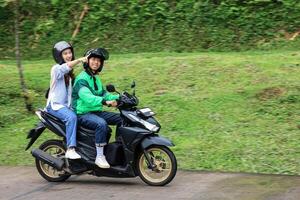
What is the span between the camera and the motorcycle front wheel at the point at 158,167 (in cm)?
676

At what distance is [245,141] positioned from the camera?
337 inches

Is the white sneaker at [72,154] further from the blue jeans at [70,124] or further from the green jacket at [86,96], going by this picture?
the green jacket at [86,96]

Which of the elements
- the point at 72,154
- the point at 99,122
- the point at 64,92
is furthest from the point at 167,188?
the point at 64,92

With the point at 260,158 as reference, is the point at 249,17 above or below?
above

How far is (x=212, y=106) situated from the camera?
10.2 m

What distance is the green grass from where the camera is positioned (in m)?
8.08

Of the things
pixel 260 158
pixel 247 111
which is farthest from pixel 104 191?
pixel 247 111

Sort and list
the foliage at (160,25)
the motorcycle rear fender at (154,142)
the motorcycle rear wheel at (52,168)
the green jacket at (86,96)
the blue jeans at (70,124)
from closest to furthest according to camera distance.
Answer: the motorcycle rear fender at (154,142)
the green jacket at (86,96)
the blue jeans at (70,124)
the motorcycle rear wheel at (52,168)
the foliage at (160,25)

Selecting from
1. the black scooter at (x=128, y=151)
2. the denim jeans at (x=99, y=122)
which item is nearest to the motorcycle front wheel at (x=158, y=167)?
the black scooter at (x=128, y=151)

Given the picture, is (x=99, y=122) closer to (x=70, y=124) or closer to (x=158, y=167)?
(x=70, y=124)

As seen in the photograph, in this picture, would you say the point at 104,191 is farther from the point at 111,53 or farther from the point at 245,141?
the point at 111,53

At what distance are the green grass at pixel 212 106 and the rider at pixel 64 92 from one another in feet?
5.04

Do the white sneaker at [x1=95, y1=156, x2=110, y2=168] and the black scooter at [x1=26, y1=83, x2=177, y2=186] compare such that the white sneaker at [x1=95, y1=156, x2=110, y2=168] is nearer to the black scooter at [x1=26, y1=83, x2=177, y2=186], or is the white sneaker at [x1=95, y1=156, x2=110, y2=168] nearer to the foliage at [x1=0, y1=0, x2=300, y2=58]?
the black scooter at [x1=26, y1=83, x2=177, y2=186]

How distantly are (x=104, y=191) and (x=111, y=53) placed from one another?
10580mm
